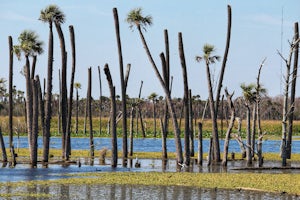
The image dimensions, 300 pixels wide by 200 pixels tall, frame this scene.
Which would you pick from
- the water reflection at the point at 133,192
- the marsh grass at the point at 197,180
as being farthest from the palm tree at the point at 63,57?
the water reflection at the point at 133,192

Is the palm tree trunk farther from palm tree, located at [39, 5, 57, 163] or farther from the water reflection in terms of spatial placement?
the water reflection

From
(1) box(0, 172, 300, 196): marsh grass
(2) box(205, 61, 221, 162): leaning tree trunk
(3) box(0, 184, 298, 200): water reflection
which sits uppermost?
(2) box(205, 61, 221, 162): leaning tree trunk

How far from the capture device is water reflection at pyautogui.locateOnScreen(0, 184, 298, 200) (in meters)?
32.3

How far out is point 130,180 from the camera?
129 ft

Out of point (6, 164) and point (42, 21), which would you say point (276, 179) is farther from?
point (42, 21)

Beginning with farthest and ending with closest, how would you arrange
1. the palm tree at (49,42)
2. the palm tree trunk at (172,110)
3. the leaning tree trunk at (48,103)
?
the palm tree at (49,42)
the leaning tree trunk at (48,103)
the palm tree trunk at (172,110)

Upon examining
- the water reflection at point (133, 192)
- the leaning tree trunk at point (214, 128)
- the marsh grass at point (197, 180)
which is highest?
the leaning tree trunk at point (214, 128)

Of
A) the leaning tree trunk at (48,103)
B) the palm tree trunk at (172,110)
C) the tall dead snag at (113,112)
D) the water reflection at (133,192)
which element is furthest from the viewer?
the leaning tree trunk at (48,103)

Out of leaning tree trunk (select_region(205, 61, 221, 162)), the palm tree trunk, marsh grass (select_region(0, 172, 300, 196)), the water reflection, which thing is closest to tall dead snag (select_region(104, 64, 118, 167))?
the palm tree trunk

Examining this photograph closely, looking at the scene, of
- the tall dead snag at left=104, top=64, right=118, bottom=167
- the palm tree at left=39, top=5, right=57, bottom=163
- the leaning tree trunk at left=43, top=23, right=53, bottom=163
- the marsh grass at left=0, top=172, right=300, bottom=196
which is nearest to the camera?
the marsh grass at left=0, top=172, right=300, bottom=196

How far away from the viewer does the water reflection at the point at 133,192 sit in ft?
106

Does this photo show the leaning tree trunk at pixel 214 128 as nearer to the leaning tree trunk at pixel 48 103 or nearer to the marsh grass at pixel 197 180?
the marsh grass at pixel 197 180

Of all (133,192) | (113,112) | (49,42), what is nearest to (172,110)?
(113,112)

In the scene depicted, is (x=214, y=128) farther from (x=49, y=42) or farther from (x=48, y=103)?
A: (x=49, y=42)
